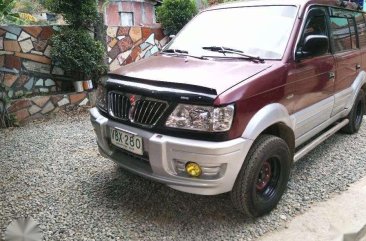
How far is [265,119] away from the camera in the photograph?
9.14 feet

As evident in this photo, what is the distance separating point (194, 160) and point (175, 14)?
6.61 m

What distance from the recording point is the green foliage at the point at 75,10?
20.1 feet

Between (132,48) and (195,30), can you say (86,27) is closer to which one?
(132,48)

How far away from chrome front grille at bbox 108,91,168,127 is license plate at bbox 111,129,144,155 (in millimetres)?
125

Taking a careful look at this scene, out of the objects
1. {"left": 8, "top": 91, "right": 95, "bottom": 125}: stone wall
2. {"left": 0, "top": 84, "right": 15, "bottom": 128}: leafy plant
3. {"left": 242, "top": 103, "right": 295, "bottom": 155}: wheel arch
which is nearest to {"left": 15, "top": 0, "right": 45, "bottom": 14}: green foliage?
{"left": 8, "top": 91, "right": 95, "bottom": 125}: stone wall

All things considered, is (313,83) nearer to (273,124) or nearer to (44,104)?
(273,124)

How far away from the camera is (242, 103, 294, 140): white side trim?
267 centimetres

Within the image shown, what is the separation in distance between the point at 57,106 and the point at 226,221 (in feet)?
14.2

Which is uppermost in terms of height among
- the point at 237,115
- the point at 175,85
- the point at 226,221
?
the point at 175,85

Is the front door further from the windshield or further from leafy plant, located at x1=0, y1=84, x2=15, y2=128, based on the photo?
leafy plant, located at x1=0, y1=84, x2=15, y2=128

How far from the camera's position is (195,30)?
3.89 m

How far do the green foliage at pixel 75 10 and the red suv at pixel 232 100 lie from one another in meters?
2.97

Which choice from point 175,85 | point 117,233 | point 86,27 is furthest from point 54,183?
point 86,27

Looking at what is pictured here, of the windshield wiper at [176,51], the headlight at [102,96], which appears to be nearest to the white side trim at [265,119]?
the windshield wiper at [176,51]
